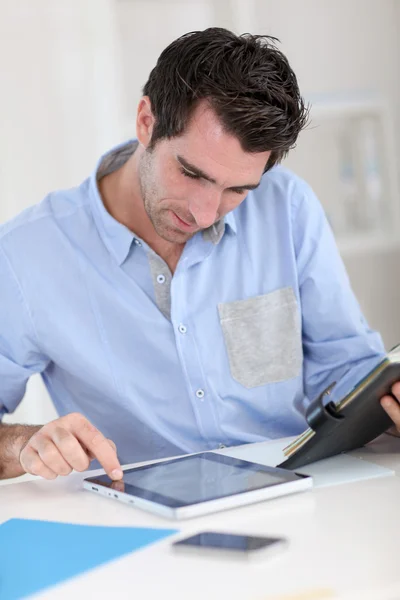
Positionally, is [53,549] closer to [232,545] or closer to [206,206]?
[232,545]

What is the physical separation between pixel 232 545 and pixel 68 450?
0.39 m

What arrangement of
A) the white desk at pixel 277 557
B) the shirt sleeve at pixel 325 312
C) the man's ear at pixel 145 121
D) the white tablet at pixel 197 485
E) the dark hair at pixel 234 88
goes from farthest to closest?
1. the shirt sleeve at pixel 325 312
2. the man's ear at pixel 145 121
3. the dark hair at pixel 234 88
4. the white tablet at pixel 197 485
5. the white desk at pixel 277 557

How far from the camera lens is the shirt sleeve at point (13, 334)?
1.62 metres

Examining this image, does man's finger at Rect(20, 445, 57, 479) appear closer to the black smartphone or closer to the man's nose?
the black smartphone

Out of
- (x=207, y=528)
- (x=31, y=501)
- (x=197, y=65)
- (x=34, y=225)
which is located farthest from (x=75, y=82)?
(x=207, y=528)

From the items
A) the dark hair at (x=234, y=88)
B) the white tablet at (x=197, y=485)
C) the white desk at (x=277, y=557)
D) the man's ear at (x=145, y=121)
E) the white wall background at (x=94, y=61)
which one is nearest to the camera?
the white desk at (x=277, y=557)

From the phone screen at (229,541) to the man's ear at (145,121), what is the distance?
861 mm

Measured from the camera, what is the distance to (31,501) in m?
1.21

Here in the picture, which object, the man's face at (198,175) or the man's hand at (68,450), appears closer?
the man's hand at (68,450)

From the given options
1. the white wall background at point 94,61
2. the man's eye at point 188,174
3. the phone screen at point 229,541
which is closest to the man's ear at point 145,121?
the man's eye at point 188,174

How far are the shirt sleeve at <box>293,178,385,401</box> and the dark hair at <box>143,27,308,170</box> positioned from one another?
269mm

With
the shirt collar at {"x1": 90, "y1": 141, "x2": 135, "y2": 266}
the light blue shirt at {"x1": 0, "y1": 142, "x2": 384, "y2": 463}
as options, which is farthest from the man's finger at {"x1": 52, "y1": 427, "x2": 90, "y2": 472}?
the shirt collar at {"x1": 90, "y1": 141, "x2": 135, "y2": 266}

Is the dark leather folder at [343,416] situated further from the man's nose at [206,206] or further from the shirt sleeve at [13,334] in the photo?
the shirt sleeve at [13,334]

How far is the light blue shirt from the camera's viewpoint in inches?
64.5
